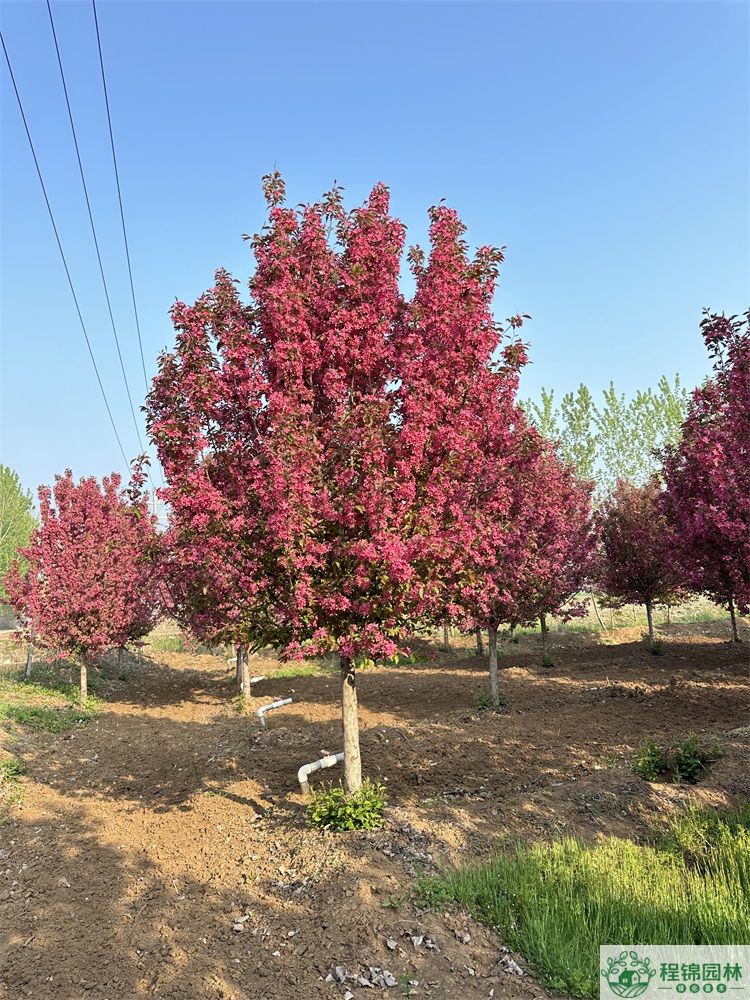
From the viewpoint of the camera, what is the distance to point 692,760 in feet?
24.4

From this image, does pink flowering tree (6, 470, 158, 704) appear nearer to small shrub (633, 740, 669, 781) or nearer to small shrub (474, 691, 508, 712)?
small shrub (474, 691, 508, 712)

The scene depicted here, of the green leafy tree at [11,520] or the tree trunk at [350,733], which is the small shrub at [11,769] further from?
the green leafy tree at [11,520]

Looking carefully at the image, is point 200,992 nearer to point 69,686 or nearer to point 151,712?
point 151,712

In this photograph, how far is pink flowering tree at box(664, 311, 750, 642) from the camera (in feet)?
27.4

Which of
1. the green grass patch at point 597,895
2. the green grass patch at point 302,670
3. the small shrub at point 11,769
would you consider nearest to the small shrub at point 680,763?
the green grass patch at point 597,895

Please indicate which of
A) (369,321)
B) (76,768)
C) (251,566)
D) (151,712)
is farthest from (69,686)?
(369,321)

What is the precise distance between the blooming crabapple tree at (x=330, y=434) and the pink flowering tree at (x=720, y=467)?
3.91 m

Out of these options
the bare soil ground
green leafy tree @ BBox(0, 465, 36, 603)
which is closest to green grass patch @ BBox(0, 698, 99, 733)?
the bare soil ground

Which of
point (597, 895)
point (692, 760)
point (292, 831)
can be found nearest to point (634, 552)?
point (692, 760)

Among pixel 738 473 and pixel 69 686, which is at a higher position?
pixel 738 473

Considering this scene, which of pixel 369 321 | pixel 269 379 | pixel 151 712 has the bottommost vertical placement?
pixel 151 712

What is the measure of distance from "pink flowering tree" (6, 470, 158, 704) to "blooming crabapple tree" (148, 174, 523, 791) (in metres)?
10.9

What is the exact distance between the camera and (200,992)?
422cm

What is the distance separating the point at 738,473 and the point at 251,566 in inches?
284
